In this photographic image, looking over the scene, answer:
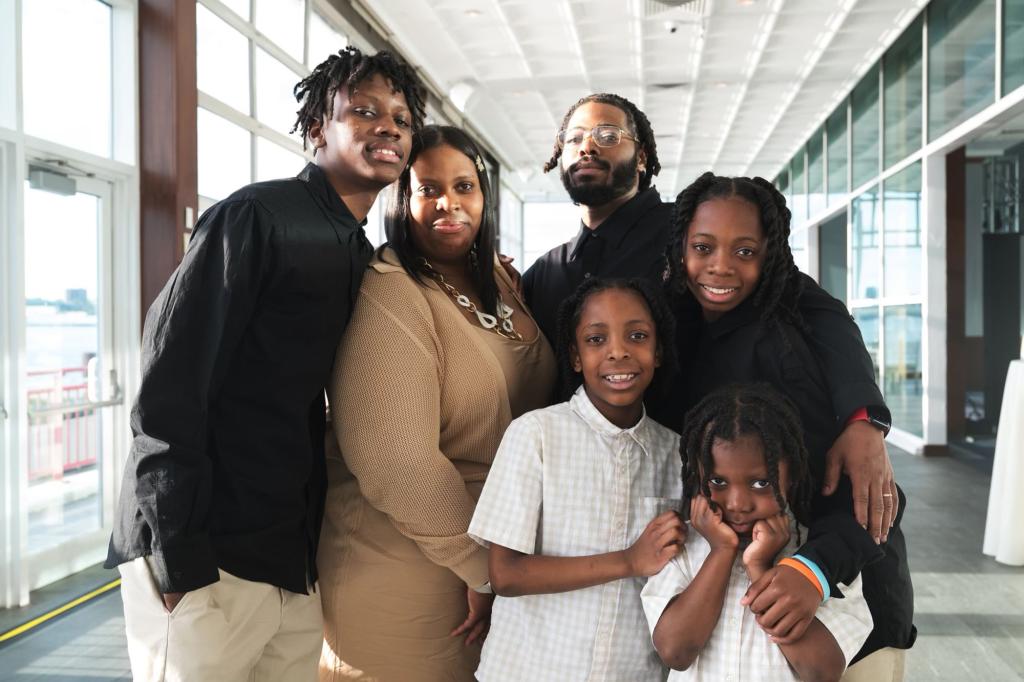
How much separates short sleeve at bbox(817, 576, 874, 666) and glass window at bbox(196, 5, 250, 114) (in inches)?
196

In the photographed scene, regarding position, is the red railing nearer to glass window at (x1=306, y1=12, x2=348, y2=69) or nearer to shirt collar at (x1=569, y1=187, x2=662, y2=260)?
shirt collar at (x1=569, y1=187, x2=662, y2=260)

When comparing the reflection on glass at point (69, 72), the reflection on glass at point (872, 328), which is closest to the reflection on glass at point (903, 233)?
the reflection on glass at point (872, 328)

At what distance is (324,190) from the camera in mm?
1675

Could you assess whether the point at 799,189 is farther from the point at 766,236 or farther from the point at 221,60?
the point at 766,236

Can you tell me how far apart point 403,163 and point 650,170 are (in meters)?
0.98

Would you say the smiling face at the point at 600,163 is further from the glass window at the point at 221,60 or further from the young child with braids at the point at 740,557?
the glass window at the point at 221,60

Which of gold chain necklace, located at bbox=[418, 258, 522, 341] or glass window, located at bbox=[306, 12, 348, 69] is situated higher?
glass window, located at bbox=[306, 12, 348, 69]

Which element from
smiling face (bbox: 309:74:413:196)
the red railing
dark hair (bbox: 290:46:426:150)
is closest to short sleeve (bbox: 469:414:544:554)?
smiling face (bbox: 309:74:413:196)

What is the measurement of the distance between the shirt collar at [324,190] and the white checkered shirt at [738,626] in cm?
95

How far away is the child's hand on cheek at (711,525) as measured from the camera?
1363 mm

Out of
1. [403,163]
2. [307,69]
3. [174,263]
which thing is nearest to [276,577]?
[403,163]

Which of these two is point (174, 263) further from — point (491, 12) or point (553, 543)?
point (491, 12)

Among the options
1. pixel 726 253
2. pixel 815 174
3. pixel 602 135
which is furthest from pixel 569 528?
pixel 815 174

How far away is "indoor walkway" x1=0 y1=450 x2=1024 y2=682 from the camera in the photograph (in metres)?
3.23
